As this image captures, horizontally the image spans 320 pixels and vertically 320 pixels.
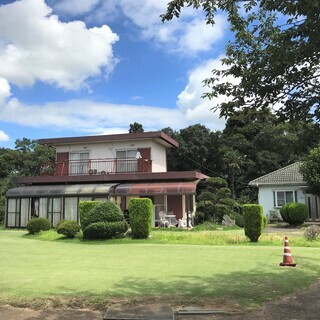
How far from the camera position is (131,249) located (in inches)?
545

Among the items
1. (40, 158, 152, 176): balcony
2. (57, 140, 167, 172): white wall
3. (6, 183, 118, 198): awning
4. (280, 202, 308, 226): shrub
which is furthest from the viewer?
(57, 140, 167, 172): white wall

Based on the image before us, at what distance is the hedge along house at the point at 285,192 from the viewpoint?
2914 centimetres

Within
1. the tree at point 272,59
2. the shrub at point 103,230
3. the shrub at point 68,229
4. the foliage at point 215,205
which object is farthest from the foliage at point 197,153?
the tree at point 272,59

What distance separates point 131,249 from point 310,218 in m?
19.5

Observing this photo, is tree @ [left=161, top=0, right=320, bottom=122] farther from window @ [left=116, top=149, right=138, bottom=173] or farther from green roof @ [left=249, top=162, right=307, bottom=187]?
green roof @ [left=249, top=162, right=307, bottom=187]

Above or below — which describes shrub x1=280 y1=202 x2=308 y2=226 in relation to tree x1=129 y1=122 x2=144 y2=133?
below

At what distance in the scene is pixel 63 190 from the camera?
25.3m

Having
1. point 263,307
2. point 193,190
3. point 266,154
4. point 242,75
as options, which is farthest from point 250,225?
point 266,154

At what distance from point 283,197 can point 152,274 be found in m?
23.6

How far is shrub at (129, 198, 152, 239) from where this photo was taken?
56.3 feet

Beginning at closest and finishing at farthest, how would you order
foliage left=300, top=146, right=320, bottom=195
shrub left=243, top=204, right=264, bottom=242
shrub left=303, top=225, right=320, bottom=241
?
shrub left=243, top=204, right=264, bottom=242
shrub left=303, top=225, right=320, bottom=241
foliage left=300, top=146, right=320, bottom=195

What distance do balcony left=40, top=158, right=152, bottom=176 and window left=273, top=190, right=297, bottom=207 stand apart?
34.2ft

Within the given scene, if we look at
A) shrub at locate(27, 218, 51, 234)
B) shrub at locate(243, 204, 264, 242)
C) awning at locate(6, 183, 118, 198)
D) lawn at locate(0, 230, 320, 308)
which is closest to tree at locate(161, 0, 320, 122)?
lawn at locate(0, 230, 320, 308)

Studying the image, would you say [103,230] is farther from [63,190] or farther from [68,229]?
[63,190]
